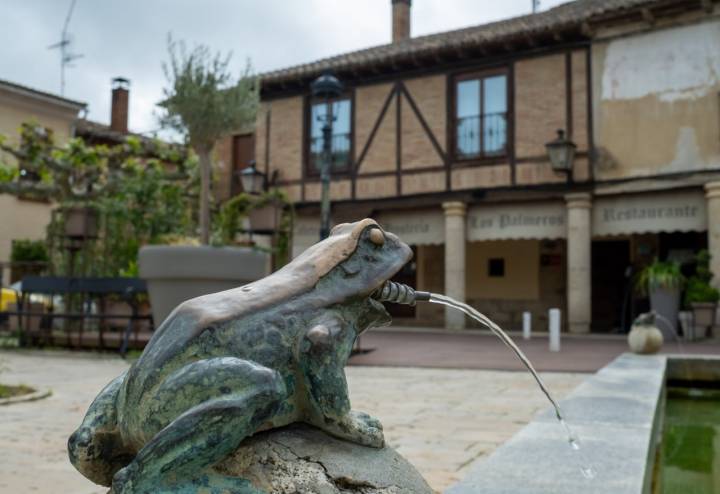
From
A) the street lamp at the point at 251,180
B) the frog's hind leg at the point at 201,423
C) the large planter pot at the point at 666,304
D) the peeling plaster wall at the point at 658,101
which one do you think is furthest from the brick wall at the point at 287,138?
the frog's hind leg at the point at 201,423

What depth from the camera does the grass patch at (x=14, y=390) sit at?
539 cm

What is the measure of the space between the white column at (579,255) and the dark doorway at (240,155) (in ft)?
29.6

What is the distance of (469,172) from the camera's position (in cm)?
1622

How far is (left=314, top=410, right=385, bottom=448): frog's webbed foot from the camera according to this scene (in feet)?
4.62

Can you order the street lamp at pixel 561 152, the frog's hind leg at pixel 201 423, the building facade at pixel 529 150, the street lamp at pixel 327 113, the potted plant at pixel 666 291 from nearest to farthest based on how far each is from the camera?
the frog's hind leg at pixel 201 423
the street lamp at pixel 327 113
the potted plant at pixel 666 291
the building facade at pixel 529 150
the street lamp at pixel 561 152

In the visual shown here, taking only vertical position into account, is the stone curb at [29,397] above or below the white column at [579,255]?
below

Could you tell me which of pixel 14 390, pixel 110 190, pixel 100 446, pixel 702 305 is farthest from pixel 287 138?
pixel 100 446

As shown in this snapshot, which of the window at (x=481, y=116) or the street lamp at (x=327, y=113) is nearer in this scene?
the street lamp at (x=327, y=113)

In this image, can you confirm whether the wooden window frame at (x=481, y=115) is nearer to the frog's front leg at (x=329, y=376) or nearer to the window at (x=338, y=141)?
the window at (x=338, y=141)

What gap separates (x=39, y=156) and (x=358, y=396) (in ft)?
33.5

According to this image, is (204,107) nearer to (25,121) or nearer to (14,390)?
(14,390)

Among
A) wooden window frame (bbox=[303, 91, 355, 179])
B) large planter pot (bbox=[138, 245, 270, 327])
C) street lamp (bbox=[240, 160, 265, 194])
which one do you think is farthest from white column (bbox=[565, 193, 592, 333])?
large planter pot (bbox=[138, 245, 270, 327])

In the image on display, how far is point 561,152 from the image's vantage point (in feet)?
47.6

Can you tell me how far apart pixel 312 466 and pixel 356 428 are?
0.14 meters
